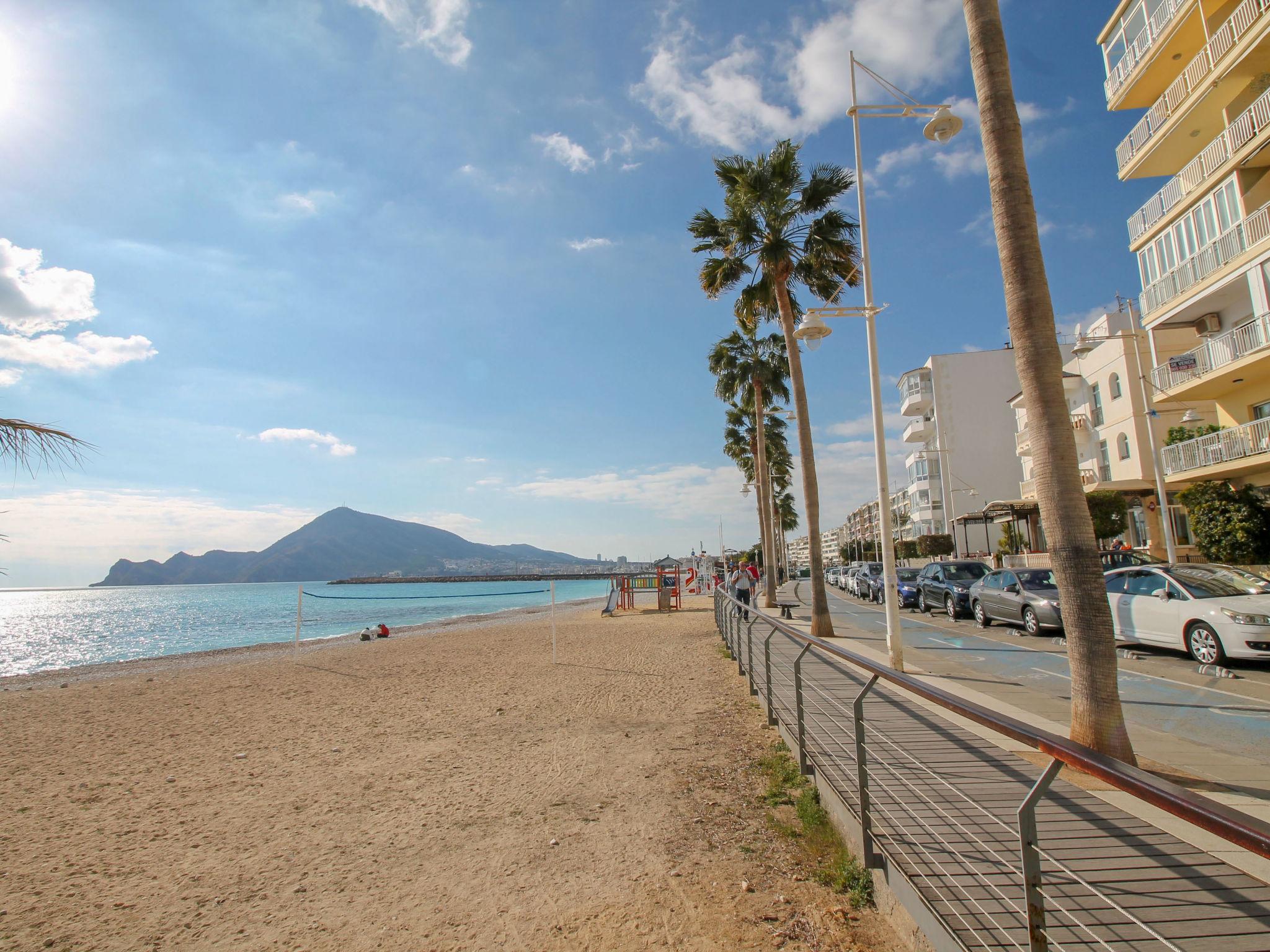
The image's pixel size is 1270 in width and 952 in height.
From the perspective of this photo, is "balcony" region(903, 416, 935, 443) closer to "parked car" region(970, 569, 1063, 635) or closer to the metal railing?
"parked car" region(970, 569, 1063, 635)

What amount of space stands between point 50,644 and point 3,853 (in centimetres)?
4544

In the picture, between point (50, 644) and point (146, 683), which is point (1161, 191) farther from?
point (50, 644)

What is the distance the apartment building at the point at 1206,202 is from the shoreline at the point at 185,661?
2839 cm

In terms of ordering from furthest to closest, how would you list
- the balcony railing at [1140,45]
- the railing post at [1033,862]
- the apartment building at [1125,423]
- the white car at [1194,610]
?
the apartment building at [1125,423] → the balcony railing at [1140,45] → the white car at [1194,610] → the railing post at [1033,862]

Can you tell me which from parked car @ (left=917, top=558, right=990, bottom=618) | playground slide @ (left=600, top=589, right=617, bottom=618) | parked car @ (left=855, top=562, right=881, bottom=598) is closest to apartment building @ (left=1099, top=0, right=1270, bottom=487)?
parked car @ (left=917, top=558, right=990, bottom=618)

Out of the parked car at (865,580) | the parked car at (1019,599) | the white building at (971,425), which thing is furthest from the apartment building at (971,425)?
the parked car at (1019,599)

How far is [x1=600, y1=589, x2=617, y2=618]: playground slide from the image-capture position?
32.4 meters

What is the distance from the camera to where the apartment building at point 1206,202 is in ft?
55.8

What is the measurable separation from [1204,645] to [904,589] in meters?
13.8

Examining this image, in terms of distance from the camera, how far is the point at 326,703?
11.7 m

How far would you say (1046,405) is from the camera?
5.32 meters

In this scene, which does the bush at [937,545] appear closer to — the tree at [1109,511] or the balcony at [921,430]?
the balcony at [921,430]

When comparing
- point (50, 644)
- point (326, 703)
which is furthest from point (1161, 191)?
point (50, 644)

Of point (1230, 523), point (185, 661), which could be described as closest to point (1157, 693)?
point (1230, 523)
